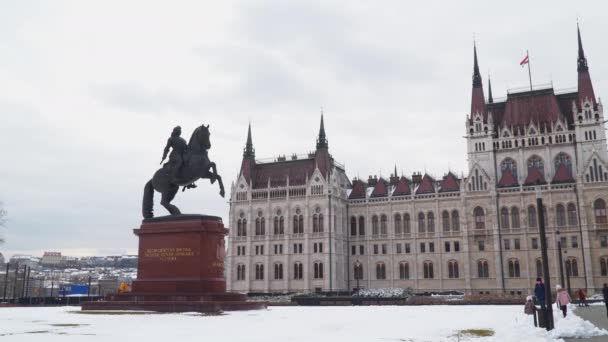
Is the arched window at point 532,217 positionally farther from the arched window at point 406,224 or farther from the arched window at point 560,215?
the arched window at point 406,224

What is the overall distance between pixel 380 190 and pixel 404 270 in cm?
1403

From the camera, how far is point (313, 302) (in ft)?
182

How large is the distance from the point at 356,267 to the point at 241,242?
790 inches

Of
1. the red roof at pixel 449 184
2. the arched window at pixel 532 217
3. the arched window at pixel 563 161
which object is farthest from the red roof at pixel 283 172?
the arched window at pixel 563 161

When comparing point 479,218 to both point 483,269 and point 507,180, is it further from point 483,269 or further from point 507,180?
point 483,269

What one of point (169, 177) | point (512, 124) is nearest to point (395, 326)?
point (169, 177)

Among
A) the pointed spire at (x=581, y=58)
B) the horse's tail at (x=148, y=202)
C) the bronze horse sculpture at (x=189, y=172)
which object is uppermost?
the pointed spire at (x=581, y=58)

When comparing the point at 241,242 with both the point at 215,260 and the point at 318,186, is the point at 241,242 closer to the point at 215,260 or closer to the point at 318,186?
the point at 318,186

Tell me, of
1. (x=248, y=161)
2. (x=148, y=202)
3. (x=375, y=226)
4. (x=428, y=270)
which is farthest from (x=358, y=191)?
(x=148, y=202)

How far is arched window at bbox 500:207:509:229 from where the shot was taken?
274ft

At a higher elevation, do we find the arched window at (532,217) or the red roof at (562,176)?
the red roof at (562,176)

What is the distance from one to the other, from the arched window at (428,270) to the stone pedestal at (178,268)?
6122 cm

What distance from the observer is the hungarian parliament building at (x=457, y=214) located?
3155 inches

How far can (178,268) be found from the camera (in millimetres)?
29438
